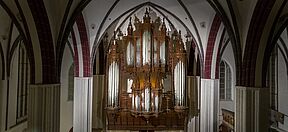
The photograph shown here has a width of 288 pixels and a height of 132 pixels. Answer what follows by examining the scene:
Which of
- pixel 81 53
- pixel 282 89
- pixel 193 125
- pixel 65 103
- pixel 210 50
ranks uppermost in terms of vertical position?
pixel 210 50

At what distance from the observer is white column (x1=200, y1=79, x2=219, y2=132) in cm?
1307

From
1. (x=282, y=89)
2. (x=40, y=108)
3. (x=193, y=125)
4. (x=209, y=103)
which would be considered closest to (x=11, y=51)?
(x=40, y=108)

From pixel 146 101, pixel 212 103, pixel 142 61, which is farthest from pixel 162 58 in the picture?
→ pixel 212 103

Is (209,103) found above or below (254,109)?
below

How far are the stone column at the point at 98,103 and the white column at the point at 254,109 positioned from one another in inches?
343

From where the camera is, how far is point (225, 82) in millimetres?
19406

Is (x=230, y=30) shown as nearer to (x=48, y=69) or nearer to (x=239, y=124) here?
(x=239, y=124)

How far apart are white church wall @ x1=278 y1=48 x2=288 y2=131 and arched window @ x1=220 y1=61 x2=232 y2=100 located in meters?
4.15

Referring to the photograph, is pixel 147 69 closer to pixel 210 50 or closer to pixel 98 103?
pixel 210 50

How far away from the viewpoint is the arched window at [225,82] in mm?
19312

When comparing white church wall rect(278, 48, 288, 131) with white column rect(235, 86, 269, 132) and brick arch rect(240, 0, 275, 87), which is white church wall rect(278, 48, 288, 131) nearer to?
white column rect(235, 86, 269, 132)

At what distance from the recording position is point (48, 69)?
907 centimetres

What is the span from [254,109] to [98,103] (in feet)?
30.7

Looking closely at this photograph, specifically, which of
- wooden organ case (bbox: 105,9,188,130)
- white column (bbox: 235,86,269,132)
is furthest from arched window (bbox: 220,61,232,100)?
white column (bbox: 235,86,269,132)
